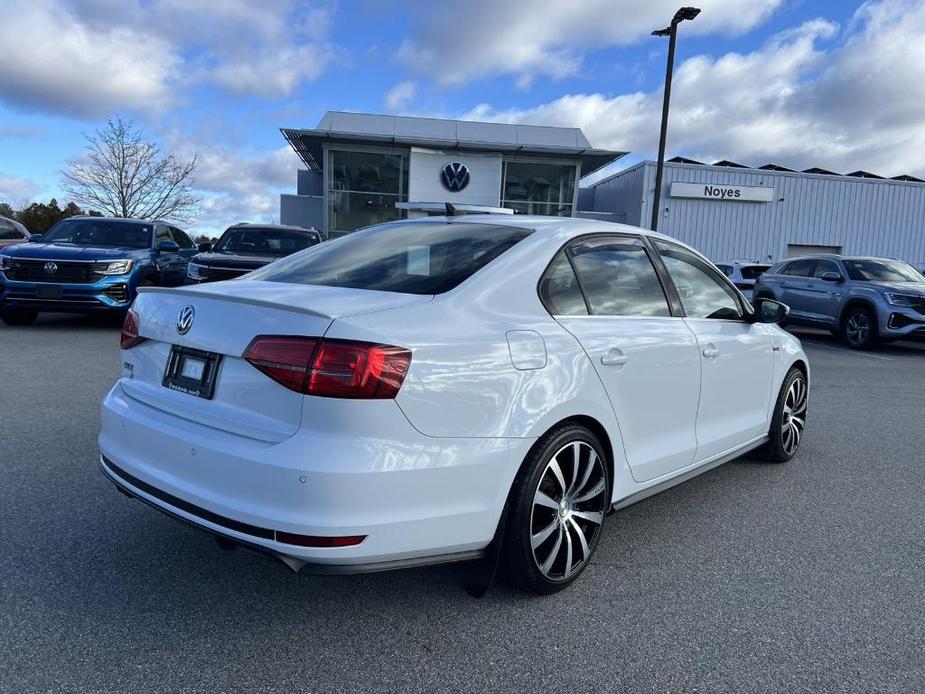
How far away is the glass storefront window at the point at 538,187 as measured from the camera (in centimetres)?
2681

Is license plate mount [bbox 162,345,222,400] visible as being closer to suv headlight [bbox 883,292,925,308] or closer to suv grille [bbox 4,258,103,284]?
suv grille [bbox 4,258,103,284]

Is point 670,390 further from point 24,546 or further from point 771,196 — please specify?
point 771,196

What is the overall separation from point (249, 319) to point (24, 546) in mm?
1786

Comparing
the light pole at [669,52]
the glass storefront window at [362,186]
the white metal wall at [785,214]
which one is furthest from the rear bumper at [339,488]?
Result: the white metal wall at [785,214]

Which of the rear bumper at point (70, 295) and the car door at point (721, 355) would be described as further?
the rear bumper at point (70, 295)

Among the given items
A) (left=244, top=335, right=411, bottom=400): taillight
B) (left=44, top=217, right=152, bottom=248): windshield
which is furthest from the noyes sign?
(left=244, top=335, right=411, bottom=400): taillight

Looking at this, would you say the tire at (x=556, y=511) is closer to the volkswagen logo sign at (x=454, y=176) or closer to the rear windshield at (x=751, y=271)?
the rear windshield at (x=751, y=271)

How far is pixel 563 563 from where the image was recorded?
295 centimetres

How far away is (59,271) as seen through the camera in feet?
32.3

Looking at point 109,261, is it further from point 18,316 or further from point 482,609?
point 482,609

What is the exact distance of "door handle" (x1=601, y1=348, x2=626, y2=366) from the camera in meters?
3.02

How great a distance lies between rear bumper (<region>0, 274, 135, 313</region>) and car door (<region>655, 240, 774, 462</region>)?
28.1 feet

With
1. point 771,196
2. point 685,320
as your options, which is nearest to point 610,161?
point 771,196

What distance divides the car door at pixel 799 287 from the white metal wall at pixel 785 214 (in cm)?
1297
